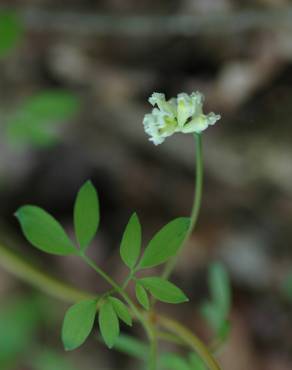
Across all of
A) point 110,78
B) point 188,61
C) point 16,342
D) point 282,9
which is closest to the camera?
point 282,9

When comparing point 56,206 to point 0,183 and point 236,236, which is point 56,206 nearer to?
point 0,183

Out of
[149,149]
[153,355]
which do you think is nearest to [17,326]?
[149,149]

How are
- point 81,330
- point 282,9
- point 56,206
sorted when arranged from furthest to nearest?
point 56,206 → point 282,9 → point 81,330

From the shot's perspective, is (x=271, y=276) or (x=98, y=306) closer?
(x=98, y=306)

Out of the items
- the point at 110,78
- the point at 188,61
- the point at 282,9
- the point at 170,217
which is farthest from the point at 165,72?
the point at 170,217

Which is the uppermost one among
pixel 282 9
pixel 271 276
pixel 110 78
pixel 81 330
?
pixel 282 9

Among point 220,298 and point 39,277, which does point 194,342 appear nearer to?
point 220,298

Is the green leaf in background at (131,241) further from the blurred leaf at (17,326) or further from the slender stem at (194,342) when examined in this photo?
the blurred leaf at (17,326)
